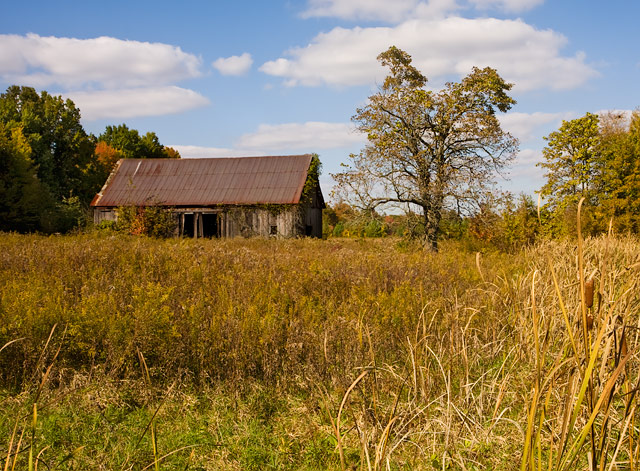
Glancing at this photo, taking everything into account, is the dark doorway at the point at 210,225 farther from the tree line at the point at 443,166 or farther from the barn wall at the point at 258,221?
the tree line at the point at 443,166

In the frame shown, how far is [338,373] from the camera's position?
180 inches

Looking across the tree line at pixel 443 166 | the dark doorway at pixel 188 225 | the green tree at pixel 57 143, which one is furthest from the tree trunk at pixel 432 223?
the green tree at pixel 57 143

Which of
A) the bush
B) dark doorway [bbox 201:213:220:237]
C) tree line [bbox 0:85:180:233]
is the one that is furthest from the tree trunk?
tree line [bbox 0:85:180:233]

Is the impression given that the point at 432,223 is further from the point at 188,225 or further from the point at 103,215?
the point at 103,215

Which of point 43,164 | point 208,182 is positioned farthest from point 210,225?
point 43,164

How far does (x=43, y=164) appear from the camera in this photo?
38.8 meters

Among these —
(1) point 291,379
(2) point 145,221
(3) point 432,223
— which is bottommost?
(1) point 291,379

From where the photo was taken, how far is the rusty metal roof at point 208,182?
26620 millimetres

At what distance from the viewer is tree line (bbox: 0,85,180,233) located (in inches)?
992

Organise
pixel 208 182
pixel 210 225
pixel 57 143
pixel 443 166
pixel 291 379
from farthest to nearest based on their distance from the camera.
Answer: pixel 57 143
pixel 210 225
pixel 208 182
pixel 443 166
pixel 291 379

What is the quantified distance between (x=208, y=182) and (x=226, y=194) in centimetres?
171

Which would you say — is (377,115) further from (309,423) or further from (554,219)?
(309,423)

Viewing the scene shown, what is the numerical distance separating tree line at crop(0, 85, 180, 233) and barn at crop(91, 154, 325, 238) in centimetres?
295

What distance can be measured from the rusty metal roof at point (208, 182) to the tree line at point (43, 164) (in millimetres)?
2972
